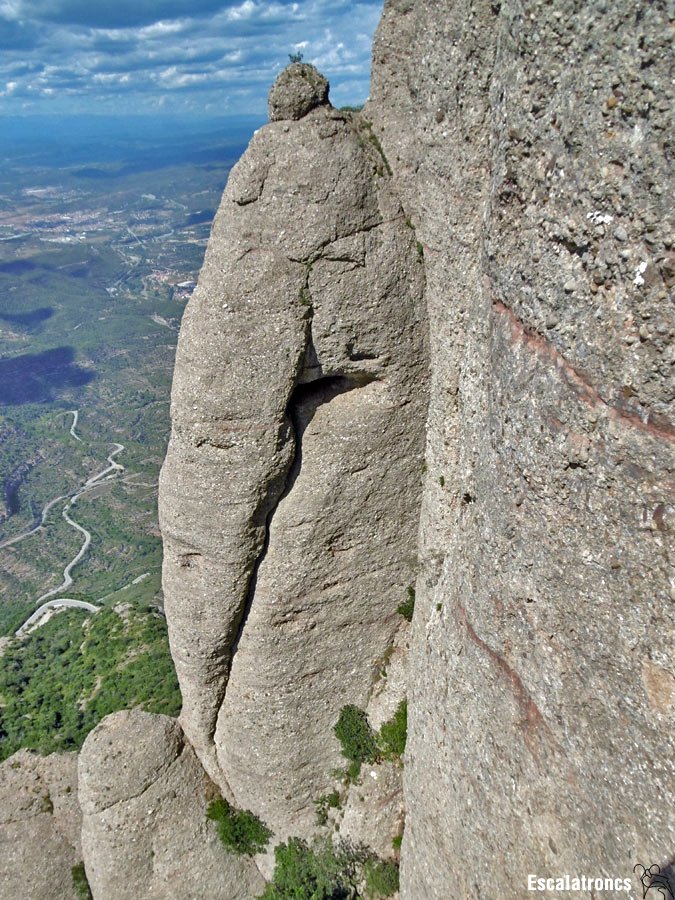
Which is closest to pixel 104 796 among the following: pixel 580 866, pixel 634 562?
pixel 580 866

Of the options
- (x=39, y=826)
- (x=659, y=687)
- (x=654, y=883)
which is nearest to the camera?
(x=659, y=687)

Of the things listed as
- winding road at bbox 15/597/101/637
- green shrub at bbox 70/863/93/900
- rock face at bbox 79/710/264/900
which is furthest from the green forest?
winding road at bbox 15/597/101/637

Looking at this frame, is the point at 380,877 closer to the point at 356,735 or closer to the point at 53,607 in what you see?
the point at 356,735

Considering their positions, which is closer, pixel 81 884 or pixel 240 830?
pixel 240 830

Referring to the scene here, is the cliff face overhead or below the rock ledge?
below

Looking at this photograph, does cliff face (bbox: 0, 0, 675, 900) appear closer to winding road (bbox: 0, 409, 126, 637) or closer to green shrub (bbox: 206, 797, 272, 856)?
green shrub (bbox: 206, 797, 272, 856)

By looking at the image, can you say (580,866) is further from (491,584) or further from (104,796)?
(104,796)

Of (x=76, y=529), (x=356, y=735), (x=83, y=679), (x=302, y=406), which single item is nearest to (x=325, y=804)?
(x=356, y=735)
